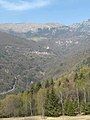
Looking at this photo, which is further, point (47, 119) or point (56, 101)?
point (56, 101)

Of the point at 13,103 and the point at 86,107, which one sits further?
the point at 13,103

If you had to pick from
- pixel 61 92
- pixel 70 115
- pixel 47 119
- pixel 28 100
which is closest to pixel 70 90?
pixel 61 92

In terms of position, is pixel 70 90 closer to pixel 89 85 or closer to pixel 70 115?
pixel 89 85

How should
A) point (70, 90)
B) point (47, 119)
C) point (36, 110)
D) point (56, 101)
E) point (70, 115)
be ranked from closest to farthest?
point (47, 119) → point (70, 115) → point (56, 101) → point (36, 110) → point (70, 90)

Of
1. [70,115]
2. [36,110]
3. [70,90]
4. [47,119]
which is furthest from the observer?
[70,90]

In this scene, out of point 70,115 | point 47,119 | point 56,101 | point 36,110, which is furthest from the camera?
point 36,110

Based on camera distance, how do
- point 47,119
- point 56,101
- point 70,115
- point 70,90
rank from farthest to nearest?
point 70,90
point 56,101
point 70,115
point 47,119

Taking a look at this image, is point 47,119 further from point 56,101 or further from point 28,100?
point 28,100

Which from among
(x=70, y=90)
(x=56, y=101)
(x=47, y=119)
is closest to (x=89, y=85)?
(x=70, y=90)

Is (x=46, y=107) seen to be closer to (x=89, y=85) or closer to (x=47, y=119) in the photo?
(x=47, y=119)
